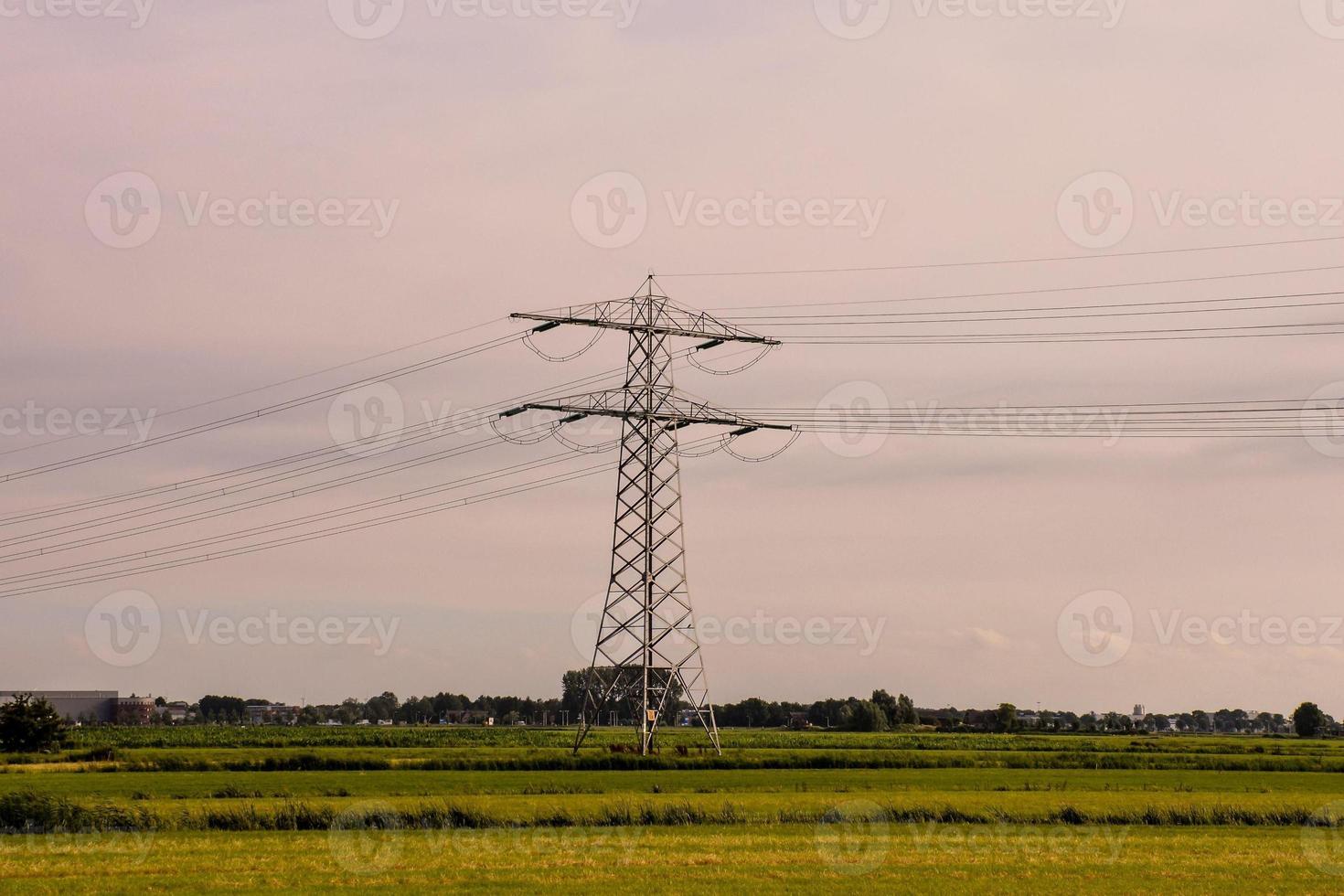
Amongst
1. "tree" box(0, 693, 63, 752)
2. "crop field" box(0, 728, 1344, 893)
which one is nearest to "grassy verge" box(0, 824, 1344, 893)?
"crop field" box(0, 728, 1344, 893)

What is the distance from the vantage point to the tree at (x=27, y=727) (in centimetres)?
11781

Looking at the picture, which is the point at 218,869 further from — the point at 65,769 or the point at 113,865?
the point at 65,769

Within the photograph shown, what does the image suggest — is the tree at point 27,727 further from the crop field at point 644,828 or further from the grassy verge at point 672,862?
the grassy verge at point 672,862

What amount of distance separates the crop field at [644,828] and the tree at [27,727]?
104 feet

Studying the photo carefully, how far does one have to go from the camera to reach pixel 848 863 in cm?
4266

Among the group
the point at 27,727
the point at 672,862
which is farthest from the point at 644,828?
the point at 27,727

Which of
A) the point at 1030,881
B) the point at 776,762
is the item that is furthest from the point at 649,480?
the point at 1030,881

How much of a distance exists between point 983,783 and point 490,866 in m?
47.7

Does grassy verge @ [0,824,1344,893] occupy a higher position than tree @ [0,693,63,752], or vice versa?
tree @ [0,693,63,752]

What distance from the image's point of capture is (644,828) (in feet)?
172

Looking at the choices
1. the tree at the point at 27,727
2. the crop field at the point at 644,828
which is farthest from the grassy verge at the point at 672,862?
the tree at the point at 27,727

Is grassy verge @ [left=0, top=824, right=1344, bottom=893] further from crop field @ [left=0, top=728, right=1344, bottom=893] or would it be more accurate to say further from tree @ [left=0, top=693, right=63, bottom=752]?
tree @ [left=0, top=693, right=63, bottom=752]

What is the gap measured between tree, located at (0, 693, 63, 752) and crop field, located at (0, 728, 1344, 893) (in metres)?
31.6

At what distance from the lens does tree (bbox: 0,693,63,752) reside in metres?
118
